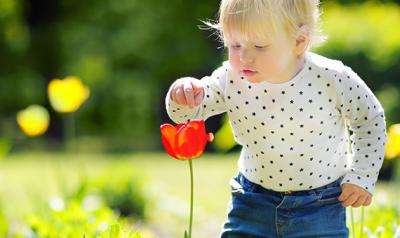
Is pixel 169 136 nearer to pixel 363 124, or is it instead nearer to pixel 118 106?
pixel 363 124

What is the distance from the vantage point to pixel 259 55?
2.54 meters

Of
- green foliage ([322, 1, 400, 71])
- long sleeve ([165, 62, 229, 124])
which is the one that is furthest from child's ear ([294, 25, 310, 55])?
green foliage ([322, 1, 400, 71])

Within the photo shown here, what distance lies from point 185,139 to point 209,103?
1.20 feet

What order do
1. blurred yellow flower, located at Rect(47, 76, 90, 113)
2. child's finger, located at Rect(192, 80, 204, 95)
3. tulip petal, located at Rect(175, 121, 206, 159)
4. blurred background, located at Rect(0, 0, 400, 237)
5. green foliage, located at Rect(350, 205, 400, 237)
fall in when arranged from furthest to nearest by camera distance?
blurred background, located at Rect(0, 0, 400, 237) < blurred yellow flower, located at Rect(47, 76, 90, 113) < green foliage, located at Rect(350, 205, 400, 237) < child's finger, located at Rect(192, 80, 204, 95) < tulip petal, located at Rect(175, 121, 206, 159)

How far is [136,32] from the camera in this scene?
51.2 feet

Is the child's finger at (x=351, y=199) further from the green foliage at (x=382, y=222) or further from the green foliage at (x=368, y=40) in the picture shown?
the green foliage at (x=368, y=40)

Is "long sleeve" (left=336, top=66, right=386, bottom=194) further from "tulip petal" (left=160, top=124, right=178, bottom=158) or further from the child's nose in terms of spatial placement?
"tulip petal" (left=160, top=124, right=178, bottom=158)

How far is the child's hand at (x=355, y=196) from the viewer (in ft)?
8.93

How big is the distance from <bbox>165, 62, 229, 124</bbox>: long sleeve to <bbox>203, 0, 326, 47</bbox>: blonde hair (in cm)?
21

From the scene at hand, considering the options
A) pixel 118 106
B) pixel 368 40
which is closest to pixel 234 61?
pixel 368 40

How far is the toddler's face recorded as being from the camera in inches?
99.8

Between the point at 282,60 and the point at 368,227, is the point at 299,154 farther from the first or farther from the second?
the point at 368,227

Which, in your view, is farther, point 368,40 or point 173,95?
point 368,40

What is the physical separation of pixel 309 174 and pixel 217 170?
5.50m
